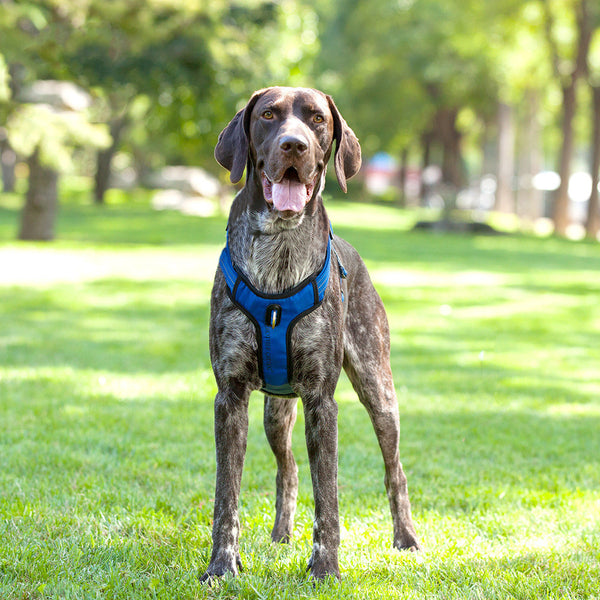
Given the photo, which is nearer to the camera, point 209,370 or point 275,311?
point 275,311

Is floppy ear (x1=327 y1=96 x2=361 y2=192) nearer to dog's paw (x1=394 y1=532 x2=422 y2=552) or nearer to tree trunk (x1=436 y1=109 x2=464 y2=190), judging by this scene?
dog's paw (x1=394 y1=532 x2=422 y2=552)

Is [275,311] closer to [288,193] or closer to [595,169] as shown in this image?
[288,193]

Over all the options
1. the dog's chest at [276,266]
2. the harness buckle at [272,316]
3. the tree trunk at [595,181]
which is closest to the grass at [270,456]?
the harness buckle at [272,316]

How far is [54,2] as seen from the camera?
17.4m

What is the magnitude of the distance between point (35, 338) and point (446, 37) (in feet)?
98.7

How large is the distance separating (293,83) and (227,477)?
84.9 ft

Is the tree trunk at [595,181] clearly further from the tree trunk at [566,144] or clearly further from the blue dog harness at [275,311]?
the blue dog harness at [275,311]

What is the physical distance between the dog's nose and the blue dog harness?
0.60 metres

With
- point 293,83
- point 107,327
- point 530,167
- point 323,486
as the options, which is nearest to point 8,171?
point 293,83

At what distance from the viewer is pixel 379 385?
14.3 ft

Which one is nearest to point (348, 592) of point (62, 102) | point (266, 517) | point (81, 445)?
point (266, 517)

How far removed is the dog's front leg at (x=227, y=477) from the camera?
388 centimetres

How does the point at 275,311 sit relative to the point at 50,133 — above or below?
below

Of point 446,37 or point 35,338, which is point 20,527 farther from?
point 446,37
